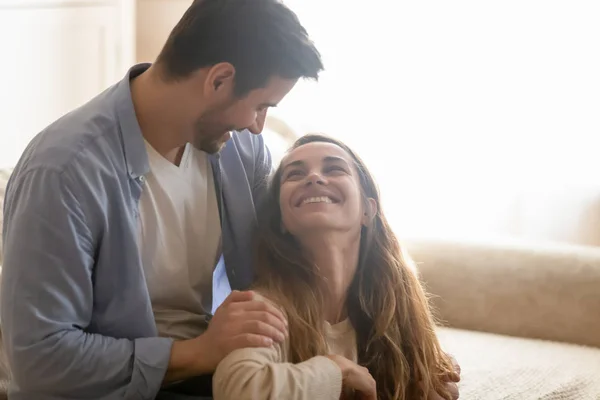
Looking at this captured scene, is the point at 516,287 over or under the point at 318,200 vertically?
under

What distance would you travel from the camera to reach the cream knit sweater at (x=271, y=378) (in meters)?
1.30

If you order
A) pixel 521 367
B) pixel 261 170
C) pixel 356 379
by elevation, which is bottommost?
pixel 521 367

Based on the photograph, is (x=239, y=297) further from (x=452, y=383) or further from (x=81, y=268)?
(x=452, y=383)

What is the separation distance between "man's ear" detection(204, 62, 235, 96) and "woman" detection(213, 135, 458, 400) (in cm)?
25

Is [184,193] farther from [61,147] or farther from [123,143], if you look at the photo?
[61,147]

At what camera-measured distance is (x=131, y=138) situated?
145cm

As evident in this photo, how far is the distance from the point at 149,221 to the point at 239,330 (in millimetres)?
292

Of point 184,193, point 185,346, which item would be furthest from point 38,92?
point 185,346

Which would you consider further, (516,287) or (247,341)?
(516,287)

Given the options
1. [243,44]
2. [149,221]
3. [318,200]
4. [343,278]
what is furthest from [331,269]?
[243,44]

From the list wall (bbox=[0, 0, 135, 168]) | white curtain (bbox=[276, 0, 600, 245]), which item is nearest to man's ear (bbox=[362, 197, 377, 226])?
white curtain (bbox=[276, 0, 600, 245])

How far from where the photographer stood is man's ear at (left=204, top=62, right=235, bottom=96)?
1.45 metres

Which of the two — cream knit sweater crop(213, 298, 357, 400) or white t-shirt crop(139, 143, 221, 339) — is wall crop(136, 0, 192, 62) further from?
cream knit sweater crop(213, 298, 357, 400)

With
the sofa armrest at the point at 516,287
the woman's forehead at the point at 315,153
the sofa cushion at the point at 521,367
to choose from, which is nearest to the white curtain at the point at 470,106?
the sofa armrest at the point at 516,287
